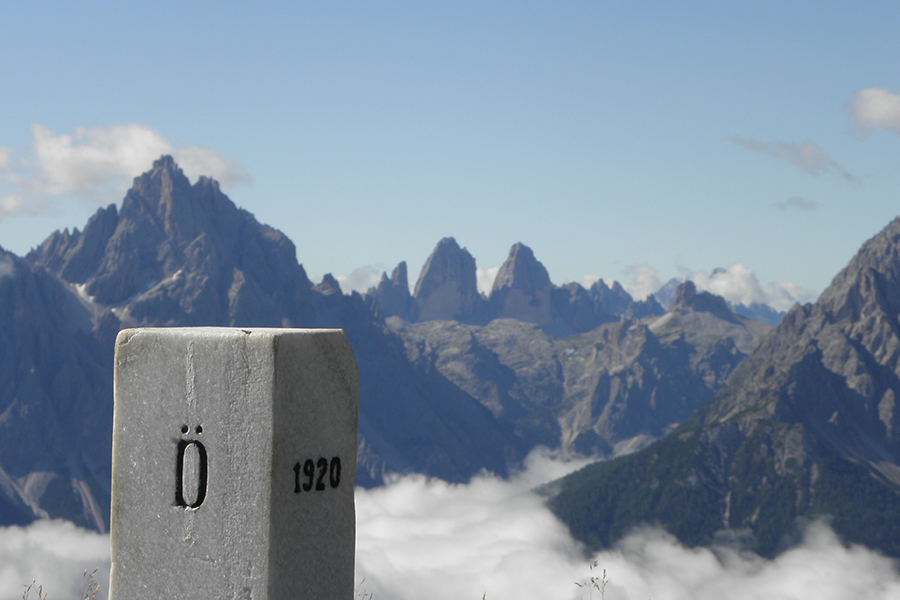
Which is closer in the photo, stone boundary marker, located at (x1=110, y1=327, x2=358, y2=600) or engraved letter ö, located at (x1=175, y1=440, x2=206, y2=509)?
stone boundary marker, located at (x1=110, y1=327, x2=358, y2=600)

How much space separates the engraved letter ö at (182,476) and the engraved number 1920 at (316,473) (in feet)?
2.96

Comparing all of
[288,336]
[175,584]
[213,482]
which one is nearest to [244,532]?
[213,482]

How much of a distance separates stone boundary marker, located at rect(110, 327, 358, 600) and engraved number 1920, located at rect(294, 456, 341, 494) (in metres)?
0.01

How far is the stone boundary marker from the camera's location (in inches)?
299

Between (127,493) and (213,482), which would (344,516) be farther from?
(127,493)

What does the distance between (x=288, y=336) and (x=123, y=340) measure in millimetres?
1938

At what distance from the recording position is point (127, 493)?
329 inches

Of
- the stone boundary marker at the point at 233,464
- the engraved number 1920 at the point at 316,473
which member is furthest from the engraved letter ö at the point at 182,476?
the engraved number 1920 at the point at 316,473

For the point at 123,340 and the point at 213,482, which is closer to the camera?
the point at 213,482

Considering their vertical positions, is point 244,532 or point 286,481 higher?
point 286,481

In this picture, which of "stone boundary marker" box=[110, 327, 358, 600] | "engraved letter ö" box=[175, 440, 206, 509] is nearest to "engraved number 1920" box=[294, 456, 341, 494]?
"stone boundary marker" box=[110, 327, 358, 600]

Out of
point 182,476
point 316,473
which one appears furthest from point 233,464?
point 316,473

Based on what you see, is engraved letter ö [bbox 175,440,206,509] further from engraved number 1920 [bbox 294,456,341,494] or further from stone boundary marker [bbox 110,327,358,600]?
engraved number 1920 [bbox 294,456,341,494]

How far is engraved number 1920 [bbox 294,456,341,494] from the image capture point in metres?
7.80
